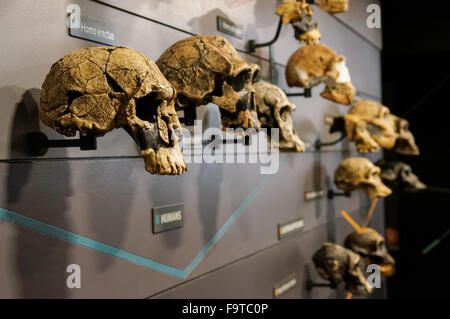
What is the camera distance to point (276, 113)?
1.62m

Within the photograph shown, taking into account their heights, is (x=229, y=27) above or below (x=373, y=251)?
above

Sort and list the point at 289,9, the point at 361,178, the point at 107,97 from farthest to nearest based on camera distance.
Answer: the point at 361,178
the point at 289,9
the point at 107,97

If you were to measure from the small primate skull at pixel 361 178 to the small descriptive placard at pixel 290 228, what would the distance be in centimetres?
29

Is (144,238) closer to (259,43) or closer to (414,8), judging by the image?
(259,43)

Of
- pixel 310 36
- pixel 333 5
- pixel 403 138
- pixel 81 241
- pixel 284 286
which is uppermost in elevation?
pixel 333 5

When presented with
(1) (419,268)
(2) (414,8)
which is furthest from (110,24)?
(1) (419,268)

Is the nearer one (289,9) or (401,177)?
(289,9)

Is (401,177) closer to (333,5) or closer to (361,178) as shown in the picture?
(361,178)

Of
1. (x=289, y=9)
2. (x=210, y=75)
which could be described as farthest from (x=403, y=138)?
(x=210, y=75)

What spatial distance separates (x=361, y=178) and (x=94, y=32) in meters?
1.54

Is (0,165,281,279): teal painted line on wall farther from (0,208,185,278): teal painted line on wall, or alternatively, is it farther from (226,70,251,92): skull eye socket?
(226,70,251,92): skull eye socket

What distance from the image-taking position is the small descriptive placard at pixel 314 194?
96.0 inches

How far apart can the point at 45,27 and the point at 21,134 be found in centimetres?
25

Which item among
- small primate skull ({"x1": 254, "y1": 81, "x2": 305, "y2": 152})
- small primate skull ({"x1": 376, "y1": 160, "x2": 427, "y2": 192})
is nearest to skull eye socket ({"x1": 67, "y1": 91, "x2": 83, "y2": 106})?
small primate skull ({"x1": 254, "y1": 81, "x2": 305, "y2": 152})
